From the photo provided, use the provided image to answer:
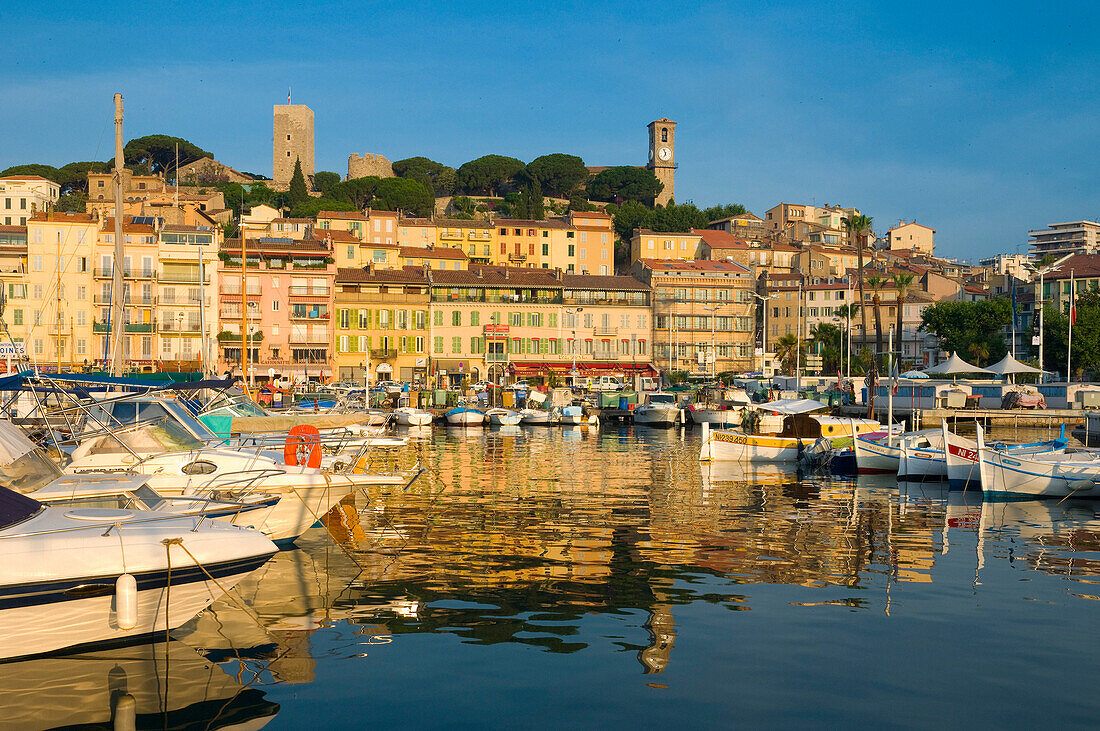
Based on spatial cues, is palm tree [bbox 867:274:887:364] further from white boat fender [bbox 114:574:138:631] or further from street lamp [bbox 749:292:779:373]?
white boat fender [bbox 114:574:138:631]

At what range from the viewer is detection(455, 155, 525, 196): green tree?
16100cm

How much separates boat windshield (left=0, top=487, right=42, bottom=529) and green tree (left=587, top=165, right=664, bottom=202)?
15516 centimetres

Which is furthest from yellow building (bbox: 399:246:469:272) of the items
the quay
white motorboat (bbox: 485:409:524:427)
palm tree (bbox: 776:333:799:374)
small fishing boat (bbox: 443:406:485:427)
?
the quay

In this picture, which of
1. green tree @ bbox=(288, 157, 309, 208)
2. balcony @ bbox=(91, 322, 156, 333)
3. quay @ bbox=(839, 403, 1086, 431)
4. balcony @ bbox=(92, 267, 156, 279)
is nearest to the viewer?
quay @ bbox=(839, 403, 1086, 431)

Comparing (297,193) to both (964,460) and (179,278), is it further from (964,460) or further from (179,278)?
(964,460)

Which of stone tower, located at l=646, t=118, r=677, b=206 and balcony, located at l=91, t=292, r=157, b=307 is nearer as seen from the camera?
balcony, located at l=91, t=292, r=157, b=307

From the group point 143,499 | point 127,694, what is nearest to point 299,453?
point 143,499

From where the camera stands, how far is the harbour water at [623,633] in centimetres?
985

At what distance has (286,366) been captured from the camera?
8362 centimetres

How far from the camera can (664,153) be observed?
173750mm

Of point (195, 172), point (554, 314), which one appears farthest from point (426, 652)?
point (195, 172)

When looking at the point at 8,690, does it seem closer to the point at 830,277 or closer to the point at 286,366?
the point at 286,366

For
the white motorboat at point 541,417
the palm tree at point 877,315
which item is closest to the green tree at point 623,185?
the palm tree at point 877,315

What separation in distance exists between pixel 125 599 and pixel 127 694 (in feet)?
3.25
